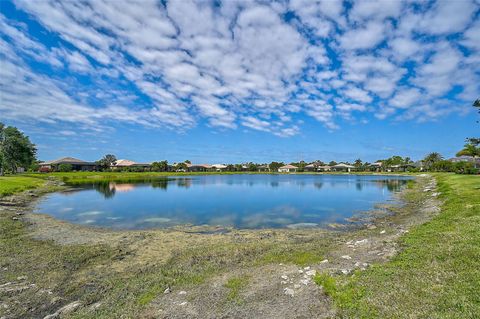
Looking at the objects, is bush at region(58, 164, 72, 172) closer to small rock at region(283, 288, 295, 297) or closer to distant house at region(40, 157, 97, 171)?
distant house at region(40, 157, 97, 171)

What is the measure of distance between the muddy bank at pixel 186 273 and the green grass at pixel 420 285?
0.58m

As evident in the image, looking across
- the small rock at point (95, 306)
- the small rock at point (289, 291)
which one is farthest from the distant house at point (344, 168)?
the small rock at point (95, 306)

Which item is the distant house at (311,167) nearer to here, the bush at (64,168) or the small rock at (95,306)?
the bush at (64,168)

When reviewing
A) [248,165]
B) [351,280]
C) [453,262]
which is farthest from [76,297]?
[248,165]

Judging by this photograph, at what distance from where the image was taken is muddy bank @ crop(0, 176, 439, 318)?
6938 millimetres

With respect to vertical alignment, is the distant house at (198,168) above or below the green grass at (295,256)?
above

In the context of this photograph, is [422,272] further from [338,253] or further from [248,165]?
[248,165]

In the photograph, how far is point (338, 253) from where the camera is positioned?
1106 cm

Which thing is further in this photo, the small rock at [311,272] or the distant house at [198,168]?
the distant house at [198,168]

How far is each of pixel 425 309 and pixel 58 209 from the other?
32541mm

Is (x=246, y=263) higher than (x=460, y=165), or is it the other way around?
(x=460, y=165)

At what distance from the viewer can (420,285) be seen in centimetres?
661

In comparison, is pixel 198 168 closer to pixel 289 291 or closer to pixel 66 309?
A: pixel 66 309

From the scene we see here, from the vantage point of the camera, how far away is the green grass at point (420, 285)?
5.58 metres
